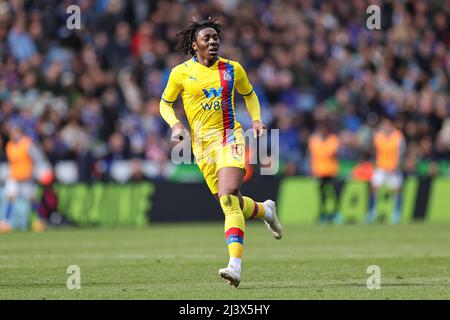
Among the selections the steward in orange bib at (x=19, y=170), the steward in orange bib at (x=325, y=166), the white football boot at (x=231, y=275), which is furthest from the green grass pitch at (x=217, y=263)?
the steward in orange bib at (x=325, y=166)

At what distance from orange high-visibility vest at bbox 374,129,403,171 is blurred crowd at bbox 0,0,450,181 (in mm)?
878

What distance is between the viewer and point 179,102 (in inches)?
968

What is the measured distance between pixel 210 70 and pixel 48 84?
1313 centimetres

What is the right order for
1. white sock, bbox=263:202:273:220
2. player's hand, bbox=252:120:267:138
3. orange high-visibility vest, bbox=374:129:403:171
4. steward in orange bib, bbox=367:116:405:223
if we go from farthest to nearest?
orange high-visibility vest, bbox=374:129:403:171, steward in orange bib, bbox=367:116:405:223, white sock, bbox=263:202:273:220, player's hand, bbox=252:120:267:138

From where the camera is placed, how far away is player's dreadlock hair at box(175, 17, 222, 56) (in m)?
11.0

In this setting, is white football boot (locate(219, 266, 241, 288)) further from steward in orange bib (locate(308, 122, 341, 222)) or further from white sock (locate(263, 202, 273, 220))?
steward in orange bib (locate(308, 122, 341, 222))

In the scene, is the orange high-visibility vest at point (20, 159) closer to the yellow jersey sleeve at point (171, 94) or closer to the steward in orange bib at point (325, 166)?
the steward in orange bib at point (325, 166)

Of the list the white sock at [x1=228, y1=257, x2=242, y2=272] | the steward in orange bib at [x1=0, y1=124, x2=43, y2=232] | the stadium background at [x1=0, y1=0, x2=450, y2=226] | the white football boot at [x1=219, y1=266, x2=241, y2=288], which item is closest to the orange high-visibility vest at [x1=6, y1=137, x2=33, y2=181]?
the steward in orange bib at [x1=0, y1=124, x2=43, y2=232]

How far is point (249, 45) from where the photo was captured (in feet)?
88.3

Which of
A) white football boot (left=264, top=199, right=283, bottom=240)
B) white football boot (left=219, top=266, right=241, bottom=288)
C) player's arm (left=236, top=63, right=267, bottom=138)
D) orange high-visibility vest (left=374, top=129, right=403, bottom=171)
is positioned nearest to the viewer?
white football boot (left=219, top=266, right=241, bottom=288)

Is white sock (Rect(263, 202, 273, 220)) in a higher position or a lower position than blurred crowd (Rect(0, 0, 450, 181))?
lower

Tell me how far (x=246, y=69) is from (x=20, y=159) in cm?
684

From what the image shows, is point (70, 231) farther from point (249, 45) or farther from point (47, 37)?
point (249, 45)
